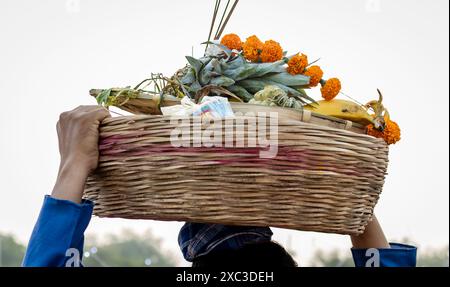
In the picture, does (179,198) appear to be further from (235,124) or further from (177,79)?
(177,79)

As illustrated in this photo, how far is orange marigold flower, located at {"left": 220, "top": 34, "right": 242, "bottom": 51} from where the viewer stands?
5.36 ft

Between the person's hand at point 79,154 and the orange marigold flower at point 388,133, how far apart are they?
2.06 feet

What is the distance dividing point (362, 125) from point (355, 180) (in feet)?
0.89

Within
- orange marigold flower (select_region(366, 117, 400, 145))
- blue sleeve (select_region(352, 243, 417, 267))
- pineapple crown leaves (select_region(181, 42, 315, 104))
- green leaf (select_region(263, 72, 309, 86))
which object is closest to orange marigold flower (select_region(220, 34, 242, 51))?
pineapple crown leaves (select_region(181, 42, 315, 104))

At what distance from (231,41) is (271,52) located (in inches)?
4.4

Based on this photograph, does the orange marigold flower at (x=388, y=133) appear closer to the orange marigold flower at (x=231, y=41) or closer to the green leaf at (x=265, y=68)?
the green leaf at (x=265, y=68)

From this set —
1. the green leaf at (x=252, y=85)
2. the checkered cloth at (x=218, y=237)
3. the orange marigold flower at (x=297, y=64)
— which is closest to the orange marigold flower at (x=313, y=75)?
the orange marigold flower at (x=297, y=64)

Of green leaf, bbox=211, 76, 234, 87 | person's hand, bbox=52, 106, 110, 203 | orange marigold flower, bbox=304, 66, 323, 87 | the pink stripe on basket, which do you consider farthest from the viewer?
orange marigold flower, bbox=304, 66, 323, 87

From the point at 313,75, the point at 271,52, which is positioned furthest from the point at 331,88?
the point at 271,52

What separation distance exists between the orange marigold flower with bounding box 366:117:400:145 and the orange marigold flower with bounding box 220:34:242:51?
14.9 inches

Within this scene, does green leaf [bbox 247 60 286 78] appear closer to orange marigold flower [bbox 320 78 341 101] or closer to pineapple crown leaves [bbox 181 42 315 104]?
pineapple crown leaves [bbox 181 42 315 104]

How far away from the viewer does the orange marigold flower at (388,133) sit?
1.57 metres

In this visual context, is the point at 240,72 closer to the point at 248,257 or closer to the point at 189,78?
the point at 189,78

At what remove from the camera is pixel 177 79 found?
154 centimetres
